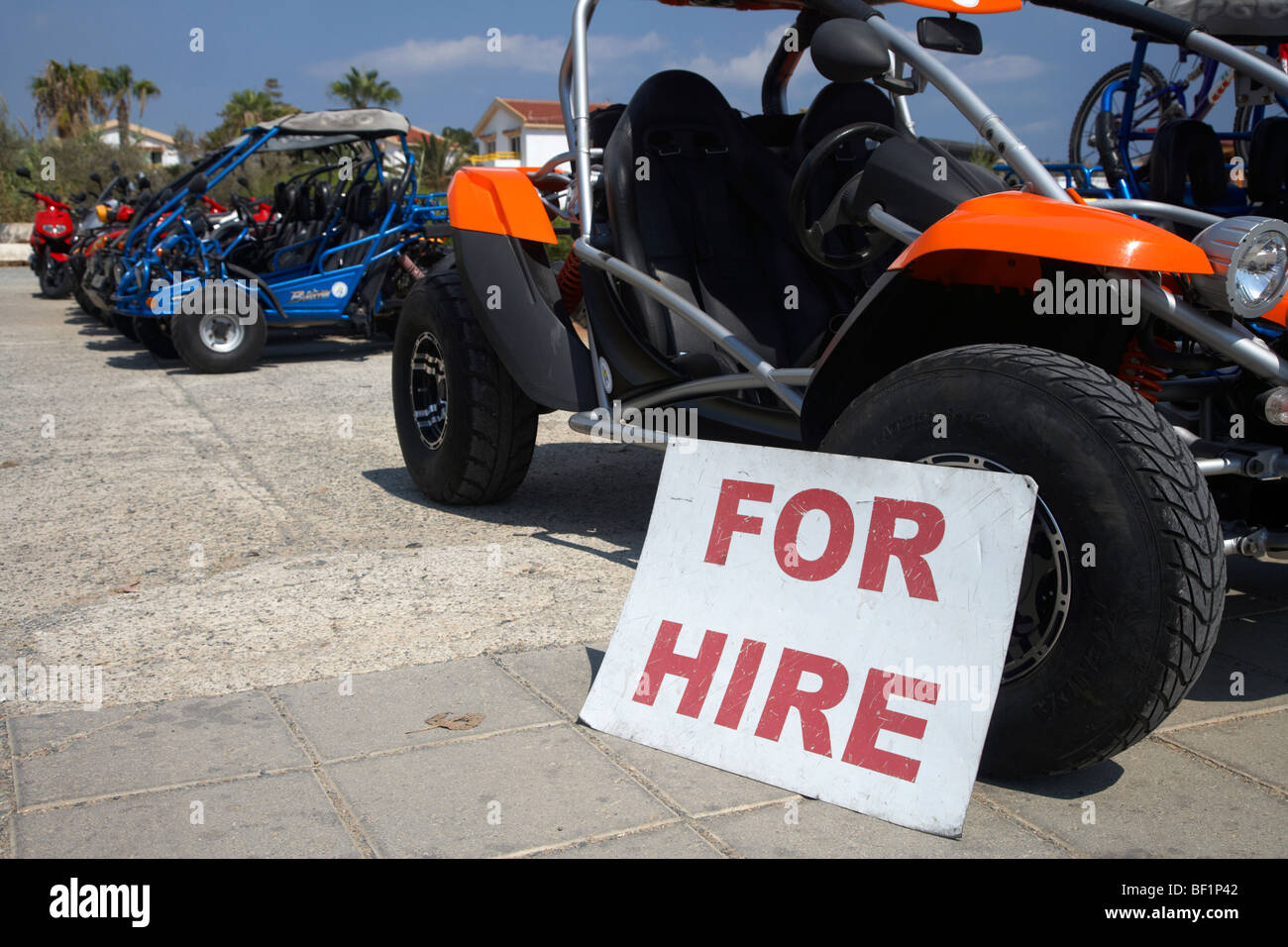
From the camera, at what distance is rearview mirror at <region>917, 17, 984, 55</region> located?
10.8 ft

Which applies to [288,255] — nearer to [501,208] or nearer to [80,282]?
[80,282]

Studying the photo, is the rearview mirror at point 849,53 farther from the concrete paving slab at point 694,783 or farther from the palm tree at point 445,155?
the palm tree at point 445,155

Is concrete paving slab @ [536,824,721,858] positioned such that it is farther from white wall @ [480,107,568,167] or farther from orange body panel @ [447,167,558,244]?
white wall @ [480,107,568,167]

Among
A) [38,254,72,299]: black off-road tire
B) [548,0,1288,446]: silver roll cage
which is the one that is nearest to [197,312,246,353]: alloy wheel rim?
[548,0,1288,446]: silver roll cage

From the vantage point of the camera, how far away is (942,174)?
3420 millimetres

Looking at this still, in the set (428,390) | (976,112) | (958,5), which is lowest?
(428,390)

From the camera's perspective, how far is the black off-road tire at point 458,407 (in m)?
5.07

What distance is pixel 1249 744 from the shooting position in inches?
114

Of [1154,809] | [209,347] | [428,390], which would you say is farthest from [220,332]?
[1154,809]

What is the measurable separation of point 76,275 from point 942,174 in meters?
14.7

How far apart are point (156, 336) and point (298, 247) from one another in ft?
5.76

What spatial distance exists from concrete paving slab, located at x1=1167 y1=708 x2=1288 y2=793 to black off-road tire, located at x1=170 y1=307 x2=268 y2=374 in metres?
8.99
